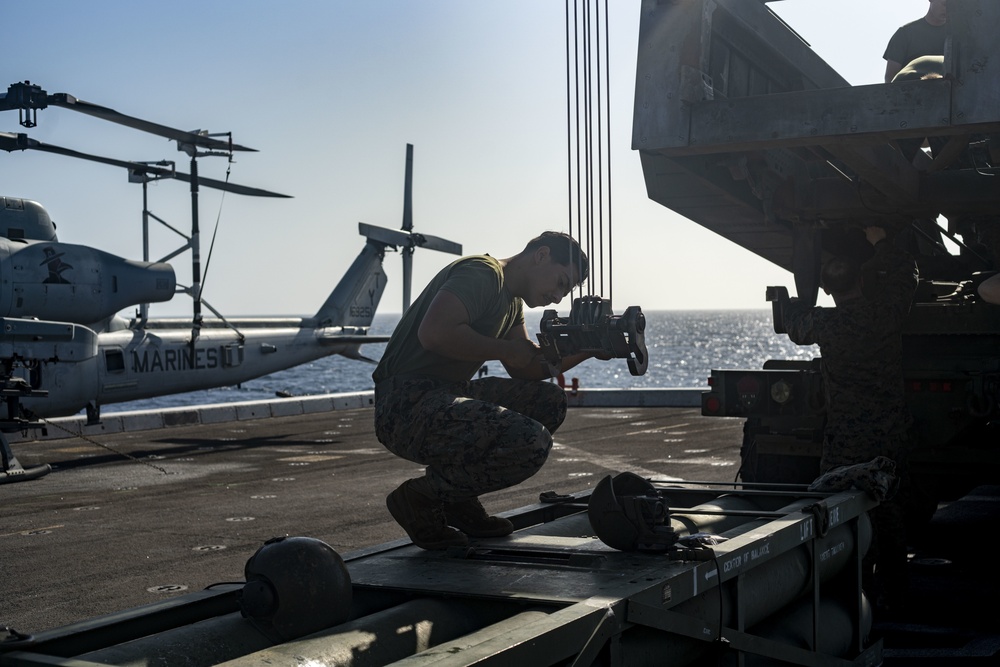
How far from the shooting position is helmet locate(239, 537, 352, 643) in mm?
3336

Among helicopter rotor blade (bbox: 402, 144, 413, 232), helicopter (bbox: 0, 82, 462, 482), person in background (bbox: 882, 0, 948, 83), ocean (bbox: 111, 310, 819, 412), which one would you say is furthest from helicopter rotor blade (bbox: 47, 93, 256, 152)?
ocean (bbox: 111, 310, 819, 412)

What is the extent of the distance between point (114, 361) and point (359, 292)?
11359 millimetres

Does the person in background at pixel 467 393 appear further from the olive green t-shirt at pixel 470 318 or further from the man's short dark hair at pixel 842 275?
the man's short dark hair at pixel 842 275

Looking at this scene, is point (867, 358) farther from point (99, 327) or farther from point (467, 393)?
point (99, 327)

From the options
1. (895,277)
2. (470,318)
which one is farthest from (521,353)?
(895,277)

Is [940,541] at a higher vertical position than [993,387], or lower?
lower

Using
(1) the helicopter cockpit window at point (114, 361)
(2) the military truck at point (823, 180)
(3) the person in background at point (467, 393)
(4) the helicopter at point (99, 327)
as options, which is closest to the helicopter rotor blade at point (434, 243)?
(4) the helicopter at point (99, 327)

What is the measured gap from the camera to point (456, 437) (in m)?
4.15

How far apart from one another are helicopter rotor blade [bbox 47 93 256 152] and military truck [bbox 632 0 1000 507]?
1173cm

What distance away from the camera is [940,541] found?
8.64 metres

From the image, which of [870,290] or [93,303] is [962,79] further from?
[93,303]

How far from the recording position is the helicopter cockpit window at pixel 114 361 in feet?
65.1

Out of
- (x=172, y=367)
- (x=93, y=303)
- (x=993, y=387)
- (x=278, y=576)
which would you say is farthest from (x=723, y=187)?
(x=172, y=367)

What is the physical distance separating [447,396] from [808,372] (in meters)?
4.09
